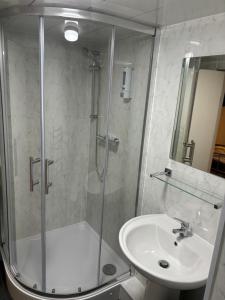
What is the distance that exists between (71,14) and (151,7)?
1.67 feet

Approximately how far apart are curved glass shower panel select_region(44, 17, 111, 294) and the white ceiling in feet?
1.00

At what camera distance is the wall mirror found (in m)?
1.32

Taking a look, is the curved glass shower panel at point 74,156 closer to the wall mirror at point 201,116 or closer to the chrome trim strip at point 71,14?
the chrome trim strip at point 71,14

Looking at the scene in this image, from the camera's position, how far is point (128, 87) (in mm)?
1892

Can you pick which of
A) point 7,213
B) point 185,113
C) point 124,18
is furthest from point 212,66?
point 7,213

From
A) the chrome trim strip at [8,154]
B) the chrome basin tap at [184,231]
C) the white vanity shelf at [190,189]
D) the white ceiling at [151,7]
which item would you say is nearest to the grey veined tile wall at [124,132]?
the white ceiling at [151,7]

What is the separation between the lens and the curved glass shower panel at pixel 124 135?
71.1 inches

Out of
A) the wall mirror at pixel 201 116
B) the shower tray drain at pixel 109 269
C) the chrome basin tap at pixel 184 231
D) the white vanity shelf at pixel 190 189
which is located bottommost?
the shower tray drain at pixel 109 269

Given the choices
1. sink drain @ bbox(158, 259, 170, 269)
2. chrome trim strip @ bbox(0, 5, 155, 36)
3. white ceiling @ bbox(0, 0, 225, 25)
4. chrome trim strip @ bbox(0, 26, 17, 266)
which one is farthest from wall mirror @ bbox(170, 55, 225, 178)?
chrome trim strip @ bbox(0, 26, 17, 266)

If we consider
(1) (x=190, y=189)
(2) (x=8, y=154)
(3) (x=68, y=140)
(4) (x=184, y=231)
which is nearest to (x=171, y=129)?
(1) (x=190, y=189)

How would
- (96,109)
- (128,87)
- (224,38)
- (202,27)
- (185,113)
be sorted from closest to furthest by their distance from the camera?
(224,38) < (202,27) < (185,113) < (128,87) < (96,109)

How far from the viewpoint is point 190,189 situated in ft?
4.95

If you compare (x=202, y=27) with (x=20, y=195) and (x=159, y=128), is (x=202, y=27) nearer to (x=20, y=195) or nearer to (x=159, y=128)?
(x=159, y=128)

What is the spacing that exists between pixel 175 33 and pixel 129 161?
106 centimetres
